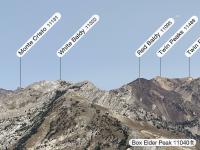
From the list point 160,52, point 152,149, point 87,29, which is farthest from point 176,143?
point 152,149

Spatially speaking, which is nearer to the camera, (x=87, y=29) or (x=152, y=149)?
(x=87, y=29)

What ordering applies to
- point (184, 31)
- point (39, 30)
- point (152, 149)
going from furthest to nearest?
point (152, 149), point (184, 31), point (39, 30)

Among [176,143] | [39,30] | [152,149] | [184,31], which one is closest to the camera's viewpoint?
[176,143]

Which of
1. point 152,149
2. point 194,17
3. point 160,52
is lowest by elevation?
point 152,149

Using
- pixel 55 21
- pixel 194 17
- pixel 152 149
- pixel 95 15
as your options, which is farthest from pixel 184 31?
pixel 152 149

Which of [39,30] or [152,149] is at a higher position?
[39,30]

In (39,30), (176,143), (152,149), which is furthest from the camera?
(152,149)

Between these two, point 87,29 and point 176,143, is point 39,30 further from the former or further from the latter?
point 176,143

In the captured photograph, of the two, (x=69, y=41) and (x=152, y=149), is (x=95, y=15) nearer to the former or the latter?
(x=69, y=41)

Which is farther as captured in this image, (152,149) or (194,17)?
(152,149)
